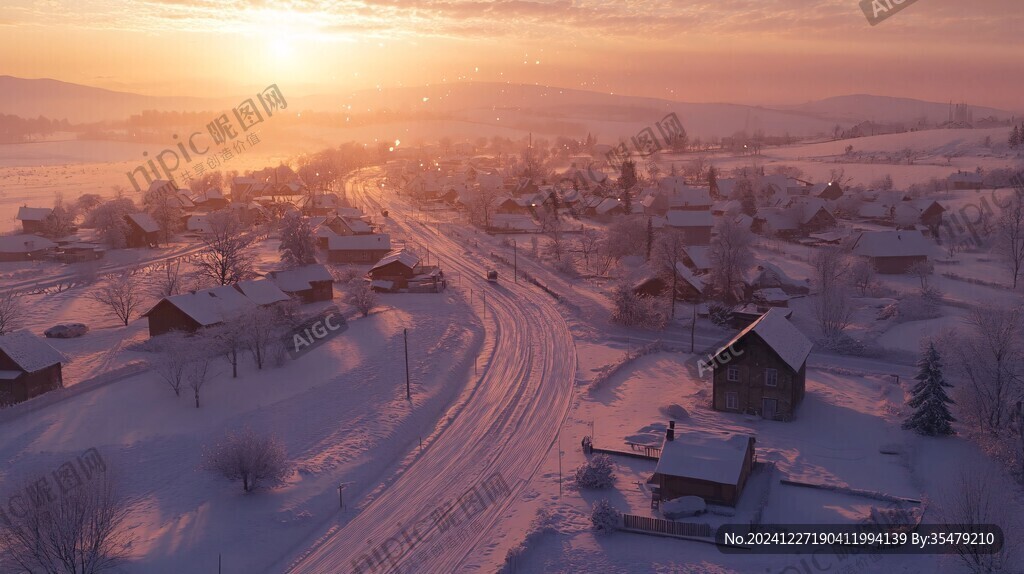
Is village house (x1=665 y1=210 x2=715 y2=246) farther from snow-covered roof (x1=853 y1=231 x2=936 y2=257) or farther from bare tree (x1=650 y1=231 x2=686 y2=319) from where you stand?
bare tree (x1=650 y1=231 x2=686 y2=319)

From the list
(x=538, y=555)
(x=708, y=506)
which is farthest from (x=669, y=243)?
(x=538, y=555)

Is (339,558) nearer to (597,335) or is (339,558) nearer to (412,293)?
(597,335)

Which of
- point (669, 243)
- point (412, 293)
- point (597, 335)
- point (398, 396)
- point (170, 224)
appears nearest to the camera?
point (398, 396)

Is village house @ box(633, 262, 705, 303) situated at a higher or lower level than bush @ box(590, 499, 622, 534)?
higher

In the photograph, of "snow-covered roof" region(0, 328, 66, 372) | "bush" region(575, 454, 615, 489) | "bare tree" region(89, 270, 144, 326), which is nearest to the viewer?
"bush" region(575, 454, 615, 489)

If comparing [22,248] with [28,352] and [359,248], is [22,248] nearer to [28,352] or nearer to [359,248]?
[359,248]

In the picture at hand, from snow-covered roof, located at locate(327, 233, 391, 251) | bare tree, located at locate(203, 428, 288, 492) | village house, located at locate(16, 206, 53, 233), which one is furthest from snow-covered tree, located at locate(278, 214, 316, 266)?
bare tree, located at locate(203, 428, 288, 492)
